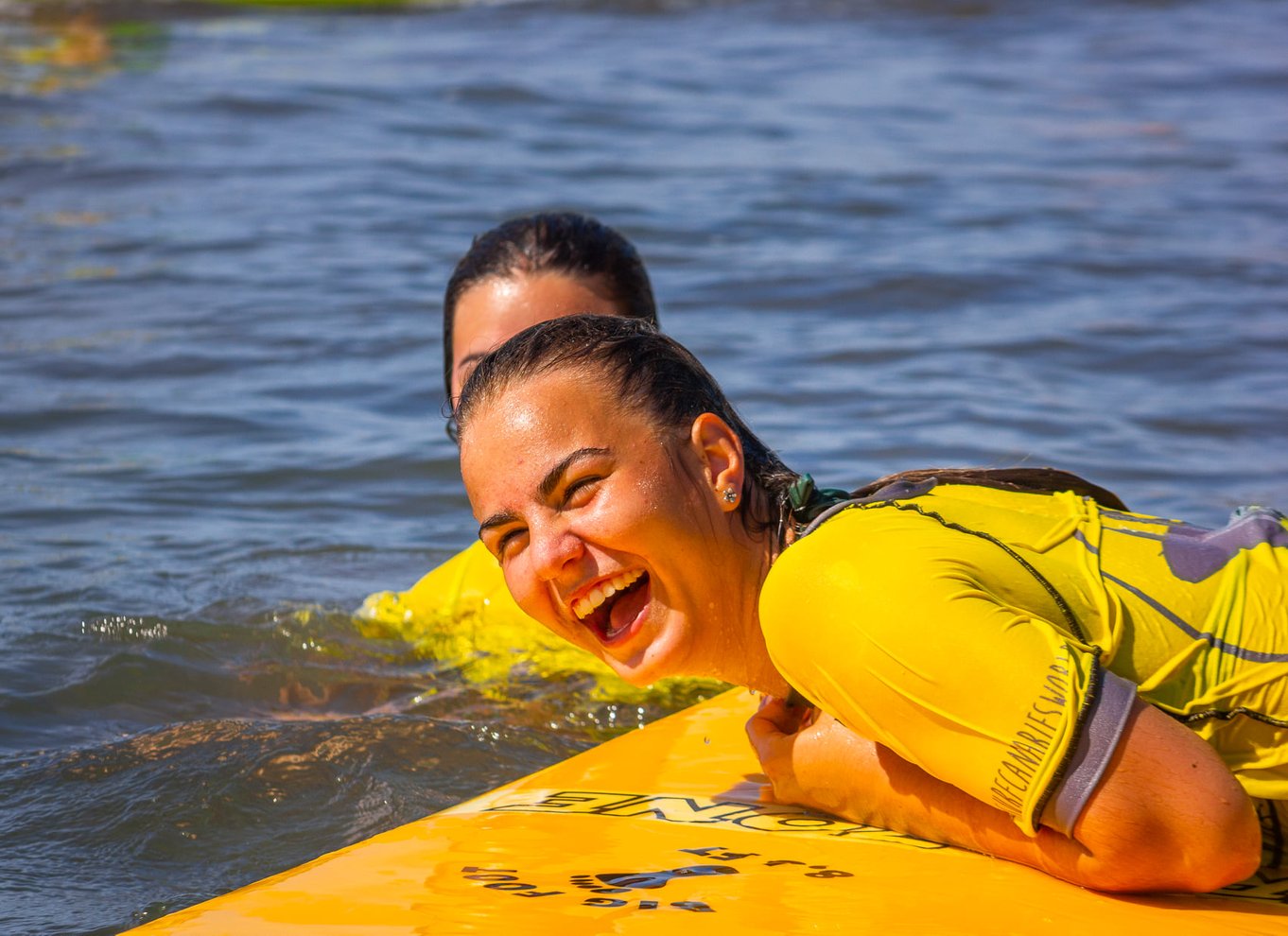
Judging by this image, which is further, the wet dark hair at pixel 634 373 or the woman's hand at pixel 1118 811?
the wet dark hair at pixel 634 373

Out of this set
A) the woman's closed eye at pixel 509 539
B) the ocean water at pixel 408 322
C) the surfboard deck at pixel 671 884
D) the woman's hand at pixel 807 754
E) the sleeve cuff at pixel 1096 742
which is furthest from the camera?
the ocean water at pixel 408 322

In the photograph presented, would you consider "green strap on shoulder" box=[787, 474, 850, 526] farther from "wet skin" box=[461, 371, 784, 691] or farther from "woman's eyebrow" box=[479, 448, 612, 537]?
"woman's eyebrow" box=[479, 448, 612, 537]

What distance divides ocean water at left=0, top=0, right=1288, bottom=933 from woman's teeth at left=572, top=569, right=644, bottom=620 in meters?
1.05

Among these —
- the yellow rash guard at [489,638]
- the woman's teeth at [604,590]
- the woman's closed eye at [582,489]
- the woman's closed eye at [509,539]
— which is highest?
the woman's closed eye at [582,489]

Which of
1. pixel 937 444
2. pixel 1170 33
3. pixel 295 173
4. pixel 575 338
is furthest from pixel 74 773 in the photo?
pixel 1170 33

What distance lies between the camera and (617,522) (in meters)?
2.03

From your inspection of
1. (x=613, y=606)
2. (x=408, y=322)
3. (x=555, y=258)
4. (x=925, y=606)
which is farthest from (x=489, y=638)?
(x=408, y=322)

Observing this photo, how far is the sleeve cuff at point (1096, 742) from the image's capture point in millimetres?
1792

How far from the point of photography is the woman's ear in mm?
2102

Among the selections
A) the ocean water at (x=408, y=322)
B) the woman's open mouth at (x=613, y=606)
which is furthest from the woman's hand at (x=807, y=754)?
the ocean water at (x=408, y=322)

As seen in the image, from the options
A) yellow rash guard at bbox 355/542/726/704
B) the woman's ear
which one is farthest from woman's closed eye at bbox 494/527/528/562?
yellow rash guard at bbox 355/542/726/704

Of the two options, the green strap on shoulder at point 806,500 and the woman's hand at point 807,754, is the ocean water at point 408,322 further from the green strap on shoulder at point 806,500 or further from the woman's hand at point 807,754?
the green strap on shoulder at point 806,500

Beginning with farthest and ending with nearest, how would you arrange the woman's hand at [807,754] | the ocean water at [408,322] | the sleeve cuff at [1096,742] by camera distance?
the ocean water at [408,322]
the woman's hand at [807,754]
the sleeve cuff at [1096,742]

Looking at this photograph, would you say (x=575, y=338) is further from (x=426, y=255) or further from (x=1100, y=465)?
(x=426, y=255)
